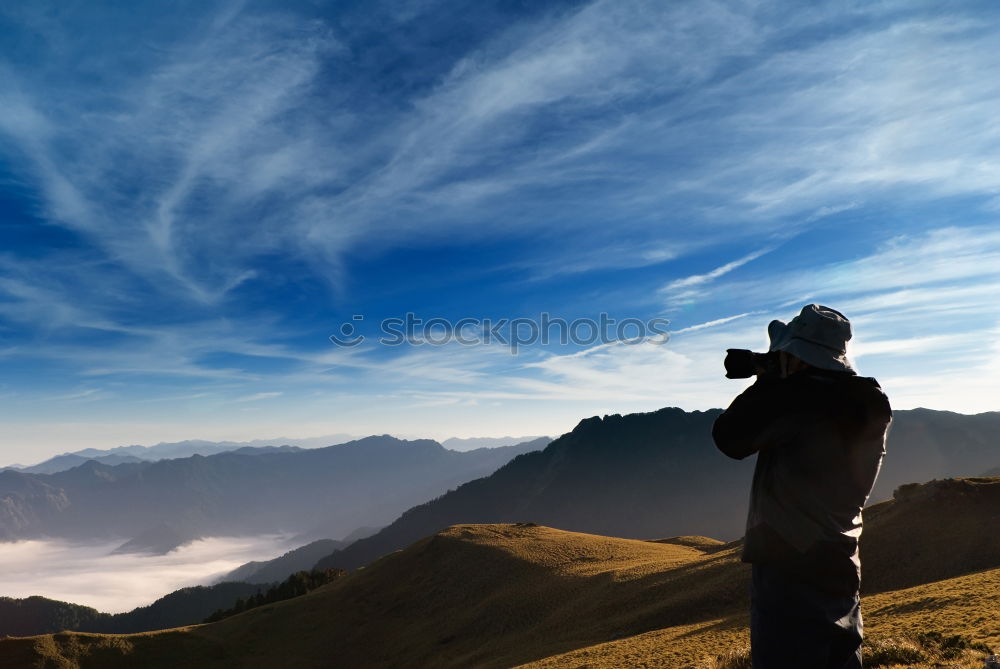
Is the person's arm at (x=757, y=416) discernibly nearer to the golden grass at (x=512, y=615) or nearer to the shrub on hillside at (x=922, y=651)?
the shrub on hillside at (x=922, y=651)

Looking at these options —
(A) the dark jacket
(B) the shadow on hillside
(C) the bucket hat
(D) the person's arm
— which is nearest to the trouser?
(A) the dark jacket

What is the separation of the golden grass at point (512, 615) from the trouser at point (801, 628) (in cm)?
1023

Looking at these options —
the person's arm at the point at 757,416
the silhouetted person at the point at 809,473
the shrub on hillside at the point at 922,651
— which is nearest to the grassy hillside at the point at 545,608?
the shrub on hillside at the point at 922,651

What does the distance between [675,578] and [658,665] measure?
26.8 meters

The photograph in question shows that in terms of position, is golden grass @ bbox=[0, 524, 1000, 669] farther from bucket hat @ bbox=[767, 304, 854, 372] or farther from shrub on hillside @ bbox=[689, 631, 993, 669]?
bucket hat @ bbox=[767, 304, 854, 372]

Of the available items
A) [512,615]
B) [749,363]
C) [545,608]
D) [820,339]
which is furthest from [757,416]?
[512,615]

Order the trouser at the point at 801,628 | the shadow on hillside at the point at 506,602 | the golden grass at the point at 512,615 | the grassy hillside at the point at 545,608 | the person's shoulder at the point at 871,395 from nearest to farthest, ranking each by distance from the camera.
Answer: the person's shoulder at the point at 871,395
the trouser at the point at 801,628
the golden grass at the point at 512,615
the grassy hillside at the point at 545,608
the shadow on hillside at the point at 506,602

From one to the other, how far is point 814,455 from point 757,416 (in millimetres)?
576

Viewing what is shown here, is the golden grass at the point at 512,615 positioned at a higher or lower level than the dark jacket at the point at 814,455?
lower

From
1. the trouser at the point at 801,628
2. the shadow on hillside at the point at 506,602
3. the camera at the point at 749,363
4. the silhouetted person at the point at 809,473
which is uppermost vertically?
the camera at the point at 749,363

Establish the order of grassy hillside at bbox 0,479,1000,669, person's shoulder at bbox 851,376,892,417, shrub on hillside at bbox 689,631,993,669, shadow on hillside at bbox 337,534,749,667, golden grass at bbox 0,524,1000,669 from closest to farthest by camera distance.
Answer: person's shoulder at bbox 851,376,892,417 < shrub on hillside at bbox 689,631,993,669 < golden grass at bbox 0,524,1000,669 < grassy hillside at bbox 0,479,1000,669 < shadow on hillside at bbox 337,534,749,667

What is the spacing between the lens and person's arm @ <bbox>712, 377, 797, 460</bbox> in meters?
4.30

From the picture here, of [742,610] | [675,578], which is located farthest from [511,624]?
[742,610]

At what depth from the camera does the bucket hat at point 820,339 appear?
4359mm
